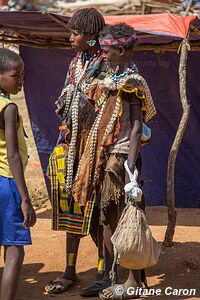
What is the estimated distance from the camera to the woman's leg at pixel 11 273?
402cm

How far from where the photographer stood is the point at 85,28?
4758mm

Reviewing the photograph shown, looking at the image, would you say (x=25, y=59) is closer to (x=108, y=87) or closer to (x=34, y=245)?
(x=34, y=245)

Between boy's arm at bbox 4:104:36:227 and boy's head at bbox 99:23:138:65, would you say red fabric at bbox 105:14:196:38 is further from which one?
boy's arm at bbox 4:104:36:227

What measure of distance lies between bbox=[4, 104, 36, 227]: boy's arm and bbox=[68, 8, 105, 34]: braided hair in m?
1.08

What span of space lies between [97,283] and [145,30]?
7.37 feet

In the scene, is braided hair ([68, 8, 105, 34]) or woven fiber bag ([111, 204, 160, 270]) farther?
braided hair ([68, 8, 105, 34])

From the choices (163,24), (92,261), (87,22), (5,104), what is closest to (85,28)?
(87,22)

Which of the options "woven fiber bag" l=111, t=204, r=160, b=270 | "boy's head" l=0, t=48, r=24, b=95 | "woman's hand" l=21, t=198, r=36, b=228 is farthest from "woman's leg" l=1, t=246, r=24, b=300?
"boy's head" l=0, t=48, r=24, b=95

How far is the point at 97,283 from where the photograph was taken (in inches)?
191

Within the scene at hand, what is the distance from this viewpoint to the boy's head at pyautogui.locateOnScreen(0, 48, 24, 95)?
4.11 metres

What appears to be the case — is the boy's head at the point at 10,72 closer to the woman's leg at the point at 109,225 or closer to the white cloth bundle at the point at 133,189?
the white cloth bundle at the point at 133,189

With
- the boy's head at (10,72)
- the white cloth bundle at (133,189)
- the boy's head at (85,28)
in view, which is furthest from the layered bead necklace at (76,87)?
the boy's head at (10,72)

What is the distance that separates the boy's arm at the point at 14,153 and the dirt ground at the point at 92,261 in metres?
1.14

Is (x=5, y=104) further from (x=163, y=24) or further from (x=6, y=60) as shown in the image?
(x=163, y=24)
